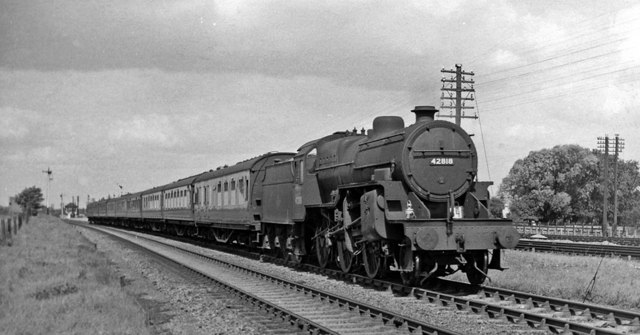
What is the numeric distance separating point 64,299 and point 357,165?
6.44 meters

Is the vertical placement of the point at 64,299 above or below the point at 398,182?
below

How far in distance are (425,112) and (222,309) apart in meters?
5.64

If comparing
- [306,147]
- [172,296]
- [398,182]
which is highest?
[306,147]

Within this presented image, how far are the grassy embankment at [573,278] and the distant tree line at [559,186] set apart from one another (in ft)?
142

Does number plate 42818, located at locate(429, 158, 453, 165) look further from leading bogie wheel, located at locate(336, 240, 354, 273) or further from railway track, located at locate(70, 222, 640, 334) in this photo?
leading bogie wheel, located at locate(336, 240, 354, 273)

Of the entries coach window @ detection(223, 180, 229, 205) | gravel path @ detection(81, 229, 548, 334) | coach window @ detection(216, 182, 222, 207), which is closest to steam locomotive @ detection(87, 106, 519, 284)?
gravel path @ detection(81, 229, 548, 334)

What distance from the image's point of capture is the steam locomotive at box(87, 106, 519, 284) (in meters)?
11.7

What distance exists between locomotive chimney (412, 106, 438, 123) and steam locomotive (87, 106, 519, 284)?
20 mm

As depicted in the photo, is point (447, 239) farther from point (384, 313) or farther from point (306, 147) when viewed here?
point (306, 147)

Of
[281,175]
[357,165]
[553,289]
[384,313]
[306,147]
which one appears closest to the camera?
[384,313]

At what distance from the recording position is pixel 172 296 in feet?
41.1

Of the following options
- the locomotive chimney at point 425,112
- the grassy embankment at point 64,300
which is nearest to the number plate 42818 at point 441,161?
the locomotive chimney at point 425,112

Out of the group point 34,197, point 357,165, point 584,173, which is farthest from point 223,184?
point 34,197

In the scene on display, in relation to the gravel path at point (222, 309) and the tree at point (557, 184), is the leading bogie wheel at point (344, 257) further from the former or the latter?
the tree at point (557, 184)
